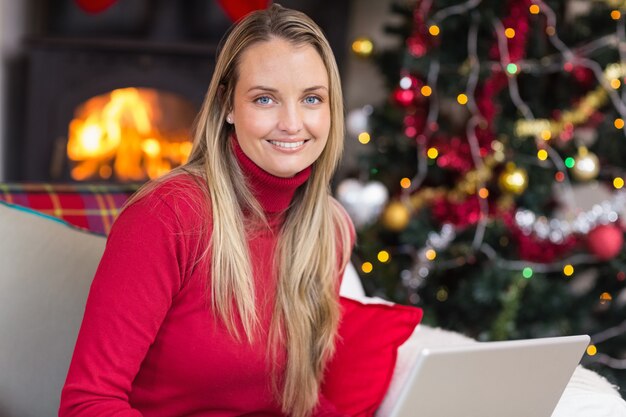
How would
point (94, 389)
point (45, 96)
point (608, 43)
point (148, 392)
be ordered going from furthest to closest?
point (45, 96) → point (608, 43) → point (148, 392) → point (94, 389)

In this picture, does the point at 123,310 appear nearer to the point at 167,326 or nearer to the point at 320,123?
the point at 167,326

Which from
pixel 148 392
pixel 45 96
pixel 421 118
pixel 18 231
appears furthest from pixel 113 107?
pixel 148 392

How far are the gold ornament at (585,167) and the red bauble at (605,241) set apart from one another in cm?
17

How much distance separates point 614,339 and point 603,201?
1.77 ft

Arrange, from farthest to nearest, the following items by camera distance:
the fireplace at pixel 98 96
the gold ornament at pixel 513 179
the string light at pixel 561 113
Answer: the fireplace at pixel 98 96, the string light at pixel 561 113, the gold ornament at pixel 513 179

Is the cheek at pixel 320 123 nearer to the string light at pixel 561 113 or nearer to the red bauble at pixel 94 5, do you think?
the string light at pixel 561 113

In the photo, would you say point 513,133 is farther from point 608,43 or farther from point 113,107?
point 113,107

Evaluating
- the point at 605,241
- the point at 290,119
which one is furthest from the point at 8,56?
the point at 290,119

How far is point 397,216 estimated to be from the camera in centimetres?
321

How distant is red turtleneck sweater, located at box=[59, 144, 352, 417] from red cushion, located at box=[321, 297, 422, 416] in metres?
0.17

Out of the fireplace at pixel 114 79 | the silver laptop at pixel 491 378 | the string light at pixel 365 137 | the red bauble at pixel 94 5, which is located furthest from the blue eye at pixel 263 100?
the red bauble at pixel 94 5

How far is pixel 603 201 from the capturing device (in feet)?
11.6

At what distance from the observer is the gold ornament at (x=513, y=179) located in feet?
10.1

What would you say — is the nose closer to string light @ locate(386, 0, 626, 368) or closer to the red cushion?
the red cushion
